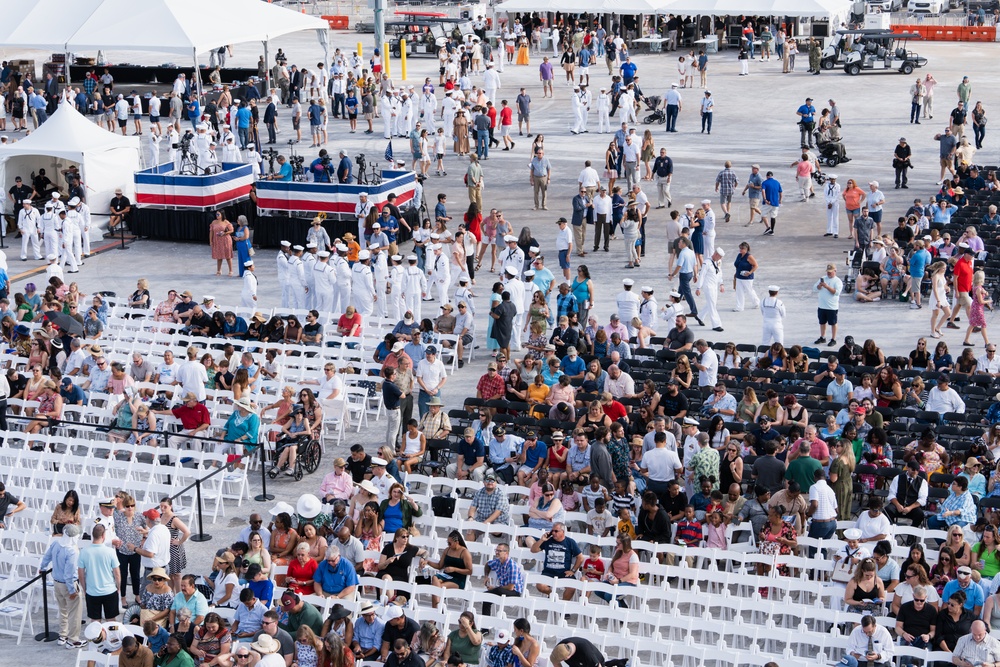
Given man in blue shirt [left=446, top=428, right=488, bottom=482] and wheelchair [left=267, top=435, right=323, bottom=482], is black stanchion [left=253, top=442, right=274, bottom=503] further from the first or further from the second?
man in blue shirt [left=446, top=428, right=488, bottom=482]

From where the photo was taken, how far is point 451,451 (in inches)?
696

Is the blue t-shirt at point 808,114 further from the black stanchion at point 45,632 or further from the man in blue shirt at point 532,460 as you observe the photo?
the black stanchion at point 45,632

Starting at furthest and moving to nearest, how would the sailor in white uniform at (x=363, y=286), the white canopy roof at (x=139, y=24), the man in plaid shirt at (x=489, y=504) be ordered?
the white canopy roof at (x=139, y=24), the sailor in white uniform at (x=363, y=286), the man in plaid shirt at (x=489, y=504)

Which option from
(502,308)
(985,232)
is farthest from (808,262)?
(502,308)

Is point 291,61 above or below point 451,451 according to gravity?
above

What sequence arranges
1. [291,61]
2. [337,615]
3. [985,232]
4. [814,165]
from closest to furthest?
[337,615] → [985,232] → [814,165] → [291,61]

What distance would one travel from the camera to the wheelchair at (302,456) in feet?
58.9

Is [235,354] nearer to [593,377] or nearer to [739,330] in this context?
[593,377]

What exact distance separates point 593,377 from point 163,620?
6819 millimetres

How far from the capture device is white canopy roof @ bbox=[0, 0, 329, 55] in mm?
37438

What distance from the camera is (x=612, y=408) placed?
57.6 ft

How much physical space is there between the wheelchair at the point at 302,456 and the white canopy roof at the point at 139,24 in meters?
21.3

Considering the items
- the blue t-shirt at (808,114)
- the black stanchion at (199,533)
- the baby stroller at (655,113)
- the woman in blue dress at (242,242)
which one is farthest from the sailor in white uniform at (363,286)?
the baby stroller at (655,113)

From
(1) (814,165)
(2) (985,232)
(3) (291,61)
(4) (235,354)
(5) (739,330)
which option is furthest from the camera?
(3) (291,61)
